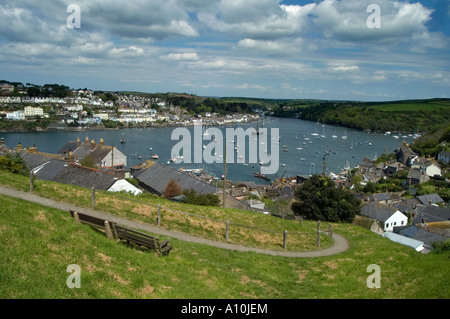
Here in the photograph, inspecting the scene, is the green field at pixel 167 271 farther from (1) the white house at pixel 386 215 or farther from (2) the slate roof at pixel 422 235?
(1) the white house at pixel 386 215

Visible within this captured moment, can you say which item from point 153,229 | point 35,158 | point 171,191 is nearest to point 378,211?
point 171,191

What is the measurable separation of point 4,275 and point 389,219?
41.5m

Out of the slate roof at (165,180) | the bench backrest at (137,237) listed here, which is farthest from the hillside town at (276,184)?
the bench backrest at (137,237)

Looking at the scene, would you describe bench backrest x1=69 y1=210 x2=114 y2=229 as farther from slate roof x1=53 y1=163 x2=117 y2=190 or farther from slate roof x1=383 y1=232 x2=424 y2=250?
slate roof x1=383 y1=232 x2=424 y2=250

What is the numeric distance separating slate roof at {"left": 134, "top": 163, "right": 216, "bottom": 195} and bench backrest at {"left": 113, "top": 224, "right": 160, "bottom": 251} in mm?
22867

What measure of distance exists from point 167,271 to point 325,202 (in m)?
16.5

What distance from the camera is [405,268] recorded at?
8789 millimetres

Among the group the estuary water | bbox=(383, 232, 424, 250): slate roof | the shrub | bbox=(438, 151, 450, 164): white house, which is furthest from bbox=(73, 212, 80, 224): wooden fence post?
bbox=(438, 151, 450, 164): white house

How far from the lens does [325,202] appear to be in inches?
872

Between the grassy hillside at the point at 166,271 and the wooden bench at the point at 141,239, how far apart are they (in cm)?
19

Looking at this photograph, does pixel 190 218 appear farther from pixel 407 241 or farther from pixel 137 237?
pixel 407 241

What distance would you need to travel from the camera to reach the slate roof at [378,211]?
40.0 metres

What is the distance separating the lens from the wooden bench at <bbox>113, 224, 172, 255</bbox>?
8391mm
